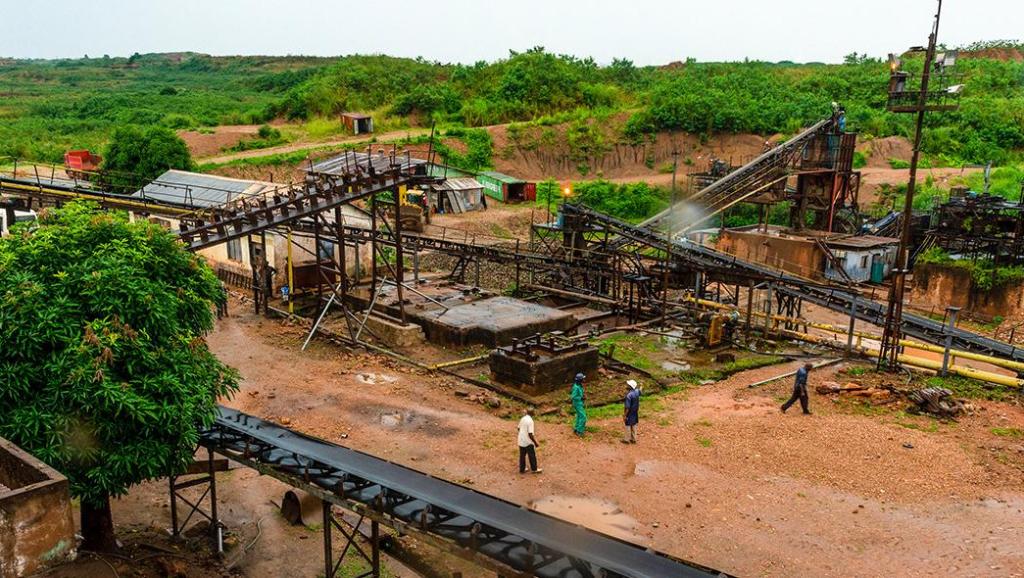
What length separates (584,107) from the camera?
7181cm

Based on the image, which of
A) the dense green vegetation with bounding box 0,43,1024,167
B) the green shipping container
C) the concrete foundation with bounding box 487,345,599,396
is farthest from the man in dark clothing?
the dense green vegetation with bounding box 0,43,1024,167

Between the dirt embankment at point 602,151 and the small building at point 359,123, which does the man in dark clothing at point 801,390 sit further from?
the small building at point 359,123

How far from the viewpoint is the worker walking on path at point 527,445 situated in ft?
51.2

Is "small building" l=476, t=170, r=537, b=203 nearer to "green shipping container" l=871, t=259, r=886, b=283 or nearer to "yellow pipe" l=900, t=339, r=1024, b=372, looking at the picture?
"green shipping container" l=871, t=259, r=886, b=283

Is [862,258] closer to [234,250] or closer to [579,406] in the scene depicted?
[579,406]

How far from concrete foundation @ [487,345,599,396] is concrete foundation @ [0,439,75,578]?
1199 centimetres

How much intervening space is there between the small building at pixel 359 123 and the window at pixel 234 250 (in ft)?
109

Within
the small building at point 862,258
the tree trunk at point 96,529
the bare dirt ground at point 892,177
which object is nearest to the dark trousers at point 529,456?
the tree trunk at point 96,529

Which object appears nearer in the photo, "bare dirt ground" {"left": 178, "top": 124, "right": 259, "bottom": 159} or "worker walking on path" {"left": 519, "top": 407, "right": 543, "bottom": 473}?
"worker walking on path" {"left": 519, "top": 407, "right": 543, "bottom": 473}

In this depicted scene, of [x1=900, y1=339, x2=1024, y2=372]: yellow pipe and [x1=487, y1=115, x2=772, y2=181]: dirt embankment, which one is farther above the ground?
[x1=487, y1=115, x2=772, y2=181]: dirt embankment

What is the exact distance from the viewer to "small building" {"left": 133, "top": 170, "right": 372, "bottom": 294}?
3067cm

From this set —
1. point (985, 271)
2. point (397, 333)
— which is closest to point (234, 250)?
point (397, 333)

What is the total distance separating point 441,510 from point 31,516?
5323 mm

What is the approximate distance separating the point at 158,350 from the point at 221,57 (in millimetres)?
196901
